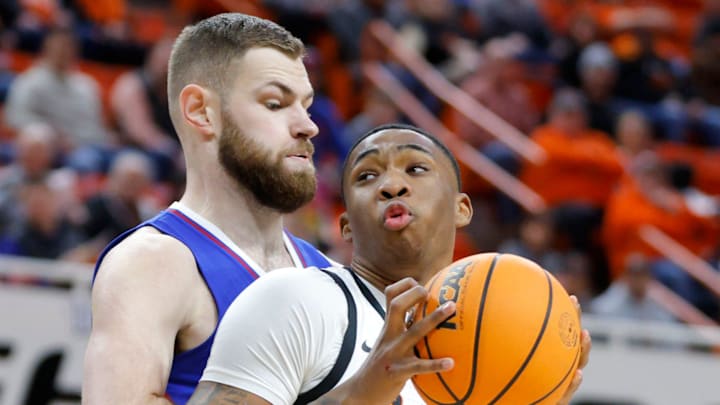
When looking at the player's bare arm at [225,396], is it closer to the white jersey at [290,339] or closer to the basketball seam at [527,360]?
the white jersey at [290,339]

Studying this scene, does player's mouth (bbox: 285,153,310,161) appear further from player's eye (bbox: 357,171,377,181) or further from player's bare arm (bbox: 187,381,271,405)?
player's bare arm (bbox: 187,381,271,405)

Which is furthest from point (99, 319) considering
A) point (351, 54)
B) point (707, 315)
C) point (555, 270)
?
point (351, 54)

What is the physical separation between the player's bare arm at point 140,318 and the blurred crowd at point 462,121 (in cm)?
385

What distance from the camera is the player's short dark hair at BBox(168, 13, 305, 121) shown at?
3.08 m

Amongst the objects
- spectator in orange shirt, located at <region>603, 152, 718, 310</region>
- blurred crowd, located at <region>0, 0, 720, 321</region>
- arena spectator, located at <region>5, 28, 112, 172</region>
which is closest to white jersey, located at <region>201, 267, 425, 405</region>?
blurred crowd, located at <region>0, 0, 720, 321</region>

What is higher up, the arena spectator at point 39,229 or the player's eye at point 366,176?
the player's eye at point 366,176

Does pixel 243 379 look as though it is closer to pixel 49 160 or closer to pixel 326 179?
pixel 49 160

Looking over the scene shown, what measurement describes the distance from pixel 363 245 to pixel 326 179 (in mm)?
5782

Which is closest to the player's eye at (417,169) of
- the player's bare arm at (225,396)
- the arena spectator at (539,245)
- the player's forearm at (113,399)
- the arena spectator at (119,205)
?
the player's bare arm at (225,396)

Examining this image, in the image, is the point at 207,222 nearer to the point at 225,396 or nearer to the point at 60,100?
the point at 225,396

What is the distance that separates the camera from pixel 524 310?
7.67 ft

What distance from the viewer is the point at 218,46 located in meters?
3.10

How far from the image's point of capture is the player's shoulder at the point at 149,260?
2.73 m

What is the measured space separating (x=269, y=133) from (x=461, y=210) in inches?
21.5
